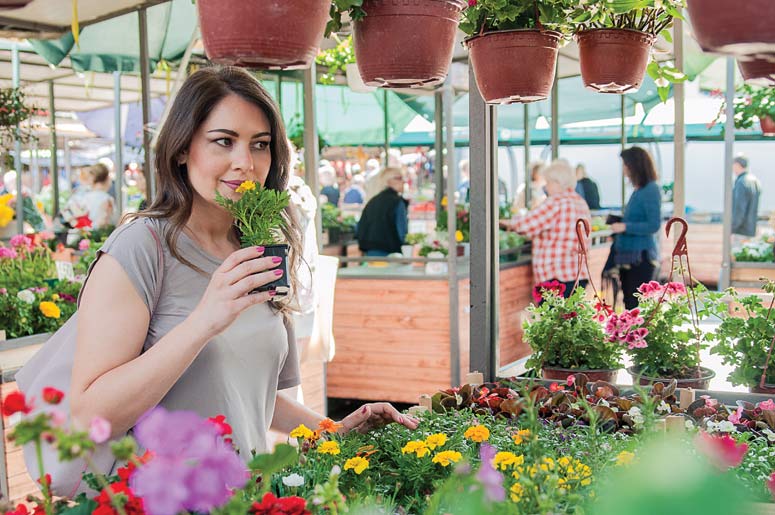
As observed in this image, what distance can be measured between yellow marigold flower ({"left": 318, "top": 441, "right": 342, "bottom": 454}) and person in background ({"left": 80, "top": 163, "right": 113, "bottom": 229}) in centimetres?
661

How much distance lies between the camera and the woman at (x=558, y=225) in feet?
18.5

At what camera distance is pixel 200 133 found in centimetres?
162

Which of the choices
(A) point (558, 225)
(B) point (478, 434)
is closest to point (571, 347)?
(B) point (478, 434)

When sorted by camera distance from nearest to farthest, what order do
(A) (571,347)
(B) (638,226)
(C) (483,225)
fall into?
1. (C) (483,225)
2. (A) (571,347)
3. (B) (638,226)

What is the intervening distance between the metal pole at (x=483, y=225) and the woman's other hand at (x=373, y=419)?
2.22ft

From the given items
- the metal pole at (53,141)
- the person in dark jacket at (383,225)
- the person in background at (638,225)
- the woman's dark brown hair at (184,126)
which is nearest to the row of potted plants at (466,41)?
the woman's dark brown hair at (184,126)

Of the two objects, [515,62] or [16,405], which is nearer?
[16,405]

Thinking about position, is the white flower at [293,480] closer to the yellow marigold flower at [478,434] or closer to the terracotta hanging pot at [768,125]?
the yellow marigold flower at [478,434]

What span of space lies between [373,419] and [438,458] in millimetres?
370

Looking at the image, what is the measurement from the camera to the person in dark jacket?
648cm

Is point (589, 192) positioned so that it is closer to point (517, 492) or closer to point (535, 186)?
point (535, 186)

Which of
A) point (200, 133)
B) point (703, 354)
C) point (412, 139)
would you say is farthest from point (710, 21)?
point (412, 139)

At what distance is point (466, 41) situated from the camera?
1818 mm

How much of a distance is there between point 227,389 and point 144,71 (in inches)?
144
